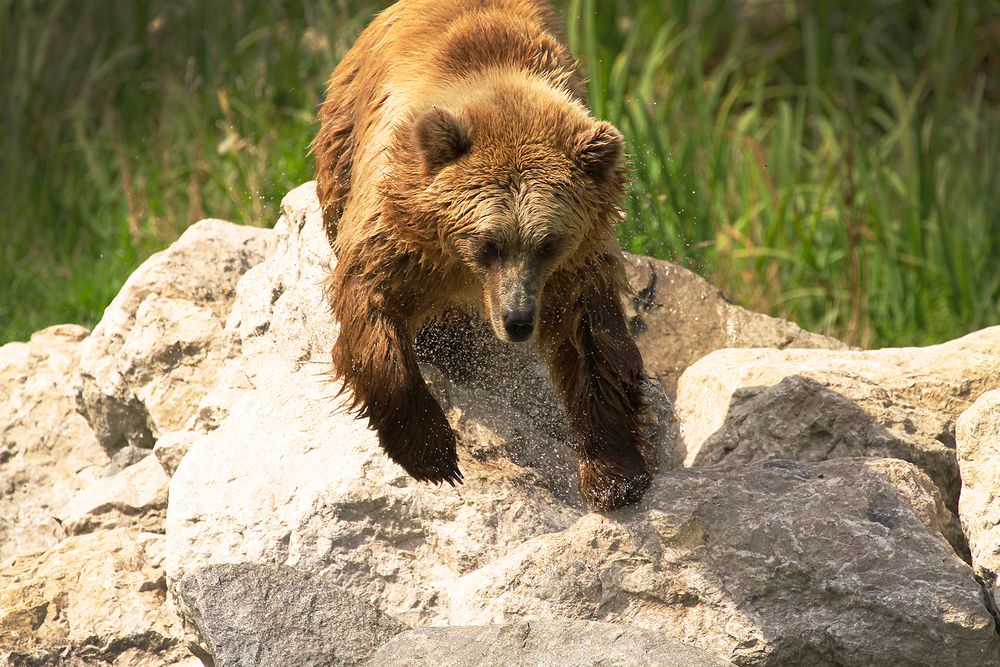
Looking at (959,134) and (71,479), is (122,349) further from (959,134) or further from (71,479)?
(959,134)

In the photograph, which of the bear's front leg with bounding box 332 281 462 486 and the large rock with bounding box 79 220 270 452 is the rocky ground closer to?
the large rock with bounding box 79 220 270 452

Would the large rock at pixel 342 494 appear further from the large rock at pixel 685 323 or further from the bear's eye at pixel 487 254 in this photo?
the large rock at pixel 685 323

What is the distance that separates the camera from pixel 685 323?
6250 millimetres

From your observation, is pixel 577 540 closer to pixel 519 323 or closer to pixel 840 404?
pixel 519 323

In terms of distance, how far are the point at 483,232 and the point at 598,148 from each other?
0.49 metres

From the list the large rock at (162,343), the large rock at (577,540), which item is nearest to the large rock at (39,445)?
the large rock at (162,343)

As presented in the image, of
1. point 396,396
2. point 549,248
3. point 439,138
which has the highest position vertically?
point 439,138

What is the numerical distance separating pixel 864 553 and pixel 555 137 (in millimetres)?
1744

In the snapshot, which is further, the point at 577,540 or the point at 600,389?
the point at 600,389

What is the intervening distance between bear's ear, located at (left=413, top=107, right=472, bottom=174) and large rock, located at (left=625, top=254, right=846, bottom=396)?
220cm

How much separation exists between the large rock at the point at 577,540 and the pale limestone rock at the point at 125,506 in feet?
1.83

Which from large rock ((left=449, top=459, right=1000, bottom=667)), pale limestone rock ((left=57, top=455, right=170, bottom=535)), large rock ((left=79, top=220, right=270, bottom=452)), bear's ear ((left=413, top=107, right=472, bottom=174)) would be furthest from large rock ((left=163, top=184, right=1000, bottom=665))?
bear's ear ((left=413, top=107, right=472, bottom=174))

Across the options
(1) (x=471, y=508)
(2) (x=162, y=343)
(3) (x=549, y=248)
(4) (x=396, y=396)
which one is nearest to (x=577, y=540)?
(1) (x=471, y=508)

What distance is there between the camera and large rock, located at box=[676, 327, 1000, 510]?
502 cm
